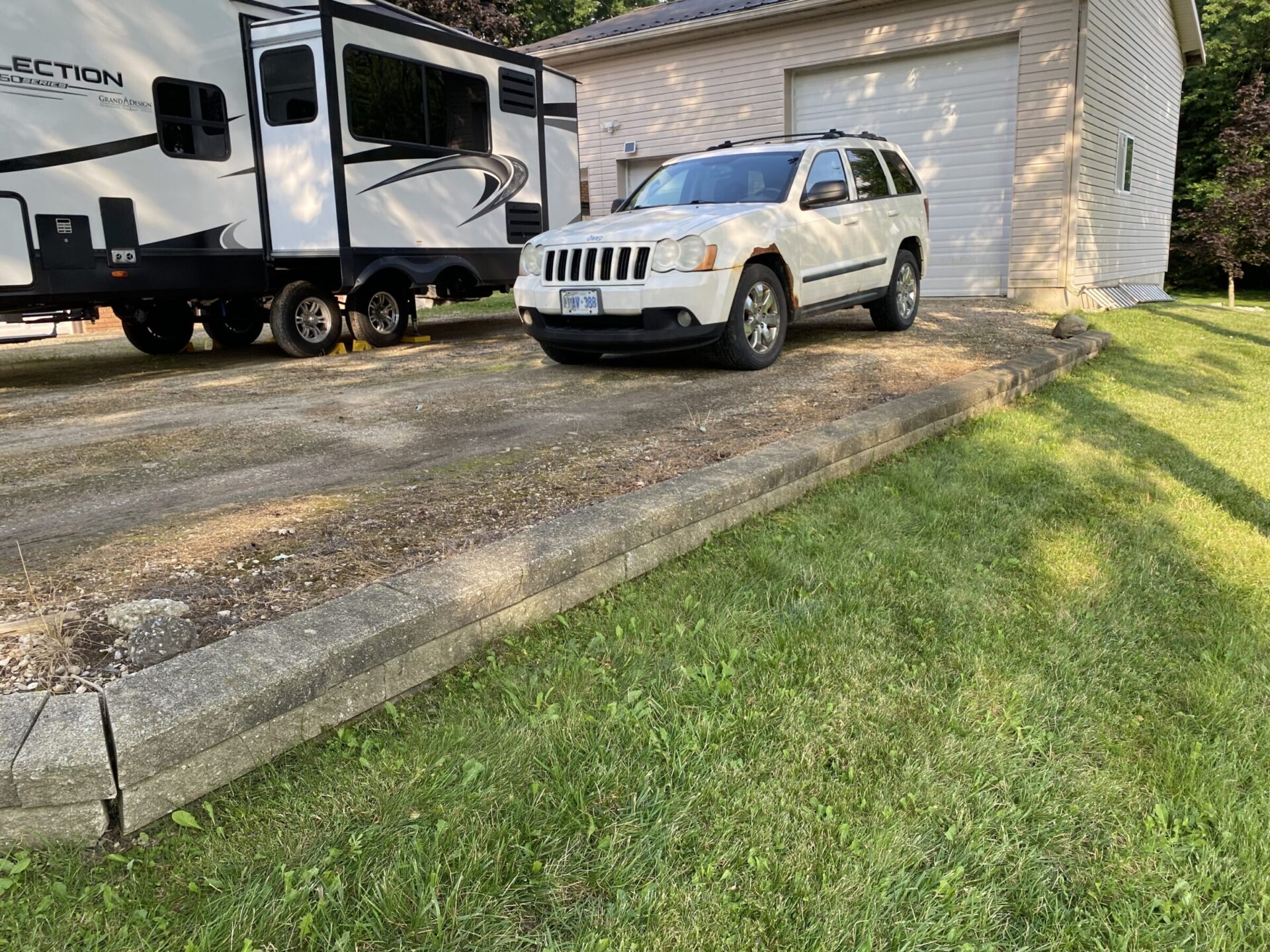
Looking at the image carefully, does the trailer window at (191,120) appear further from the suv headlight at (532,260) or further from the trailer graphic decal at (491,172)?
the suv headlight at (532,260)

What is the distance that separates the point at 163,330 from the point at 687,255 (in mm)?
6398

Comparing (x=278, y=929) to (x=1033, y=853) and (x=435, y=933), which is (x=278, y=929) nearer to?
(x=435, y=933)

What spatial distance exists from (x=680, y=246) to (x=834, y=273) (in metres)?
1.94

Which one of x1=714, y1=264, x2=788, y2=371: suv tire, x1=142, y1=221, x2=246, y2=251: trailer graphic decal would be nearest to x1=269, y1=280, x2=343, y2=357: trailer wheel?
x1=142, y1=221, x2=246, y2=251: trailer graphic decal

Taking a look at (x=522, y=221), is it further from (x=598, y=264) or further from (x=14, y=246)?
(x=14, y=246)

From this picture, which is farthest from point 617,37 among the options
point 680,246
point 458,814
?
point 458,814

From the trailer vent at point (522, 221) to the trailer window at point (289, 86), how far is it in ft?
8.83

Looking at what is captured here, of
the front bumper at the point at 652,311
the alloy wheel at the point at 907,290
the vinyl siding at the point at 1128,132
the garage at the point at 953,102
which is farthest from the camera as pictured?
the vinyl siding at the point at 1128,132

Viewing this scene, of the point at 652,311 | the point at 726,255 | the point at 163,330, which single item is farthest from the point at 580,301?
the point at 163,330

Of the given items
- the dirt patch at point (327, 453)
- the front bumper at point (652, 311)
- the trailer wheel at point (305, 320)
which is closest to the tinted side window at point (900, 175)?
the dirt patch at point (327, 453)

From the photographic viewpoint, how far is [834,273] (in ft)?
24.5

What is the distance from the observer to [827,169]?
762 centimetres

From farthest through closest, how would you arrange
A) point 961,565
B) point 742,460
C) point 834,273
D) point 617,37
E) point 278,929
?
point 617,37, point 834,273, point 742,460, point 961,565, point 278,929

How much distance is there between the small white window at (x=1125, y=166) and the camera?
49.1 feet
